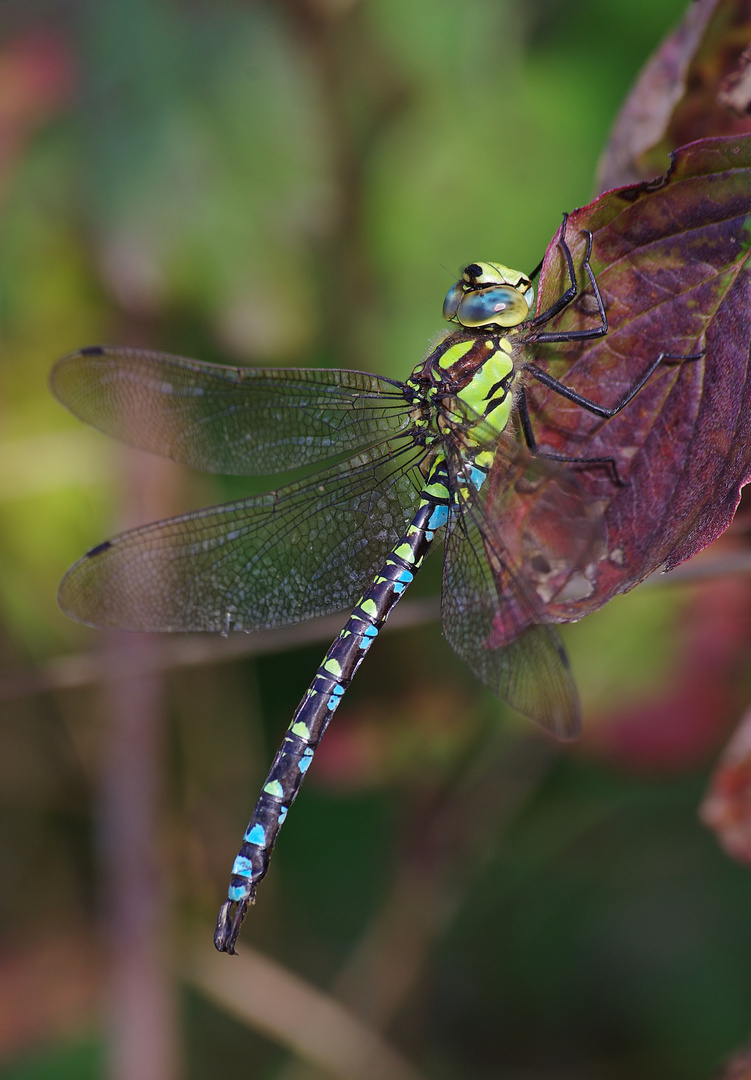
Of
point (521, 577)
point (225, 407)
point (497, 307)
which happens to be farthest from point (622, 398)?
point (225, 407)

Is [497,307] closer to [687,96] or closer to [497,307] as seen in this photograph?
[497,307]

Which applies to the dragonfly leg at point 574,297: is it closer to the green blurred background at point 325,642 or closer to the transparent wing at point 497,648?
the transparent wing at point 497,648

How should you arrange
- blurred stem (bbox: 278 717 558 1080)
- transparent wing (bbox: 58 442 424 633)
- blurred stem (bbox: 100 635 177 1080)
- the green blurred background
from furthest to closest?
blurred stem (bbox: 278 717 558 1080) < the green blurred background < blurred stem (bbox: 100 635 177 1080) < transparent wing (bbox: 58 442 424 633)

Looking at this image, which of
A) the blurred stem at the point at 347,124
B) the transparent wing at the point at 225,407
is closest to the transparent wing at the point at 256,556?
the transparent wing at the point at 225,407

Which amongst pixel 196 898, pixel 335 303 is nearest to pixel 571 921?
pixel 196 898

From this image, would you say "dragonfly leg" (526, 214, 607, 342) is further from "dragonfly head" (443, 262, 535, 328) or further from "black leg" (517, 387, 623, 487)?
"dragonfly head" (443, 262, 535, 328)

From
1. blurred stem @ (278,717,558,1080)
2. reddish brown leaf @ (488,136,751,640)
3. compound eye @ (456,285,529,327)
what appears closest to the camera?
reddish brown leaf @ (488,136,751,640)

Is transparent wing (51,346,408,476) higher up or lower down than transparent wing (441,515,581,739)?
higher up

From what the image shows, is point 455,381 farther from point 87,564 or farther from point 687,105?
point 87,564

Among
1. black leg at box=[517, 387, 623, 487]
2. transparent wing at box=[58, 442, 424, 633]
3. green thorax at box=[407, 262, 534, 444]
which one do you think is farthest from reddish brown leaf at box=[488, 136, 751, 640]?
transparent wing at box=[58, 442, 424, 633]
